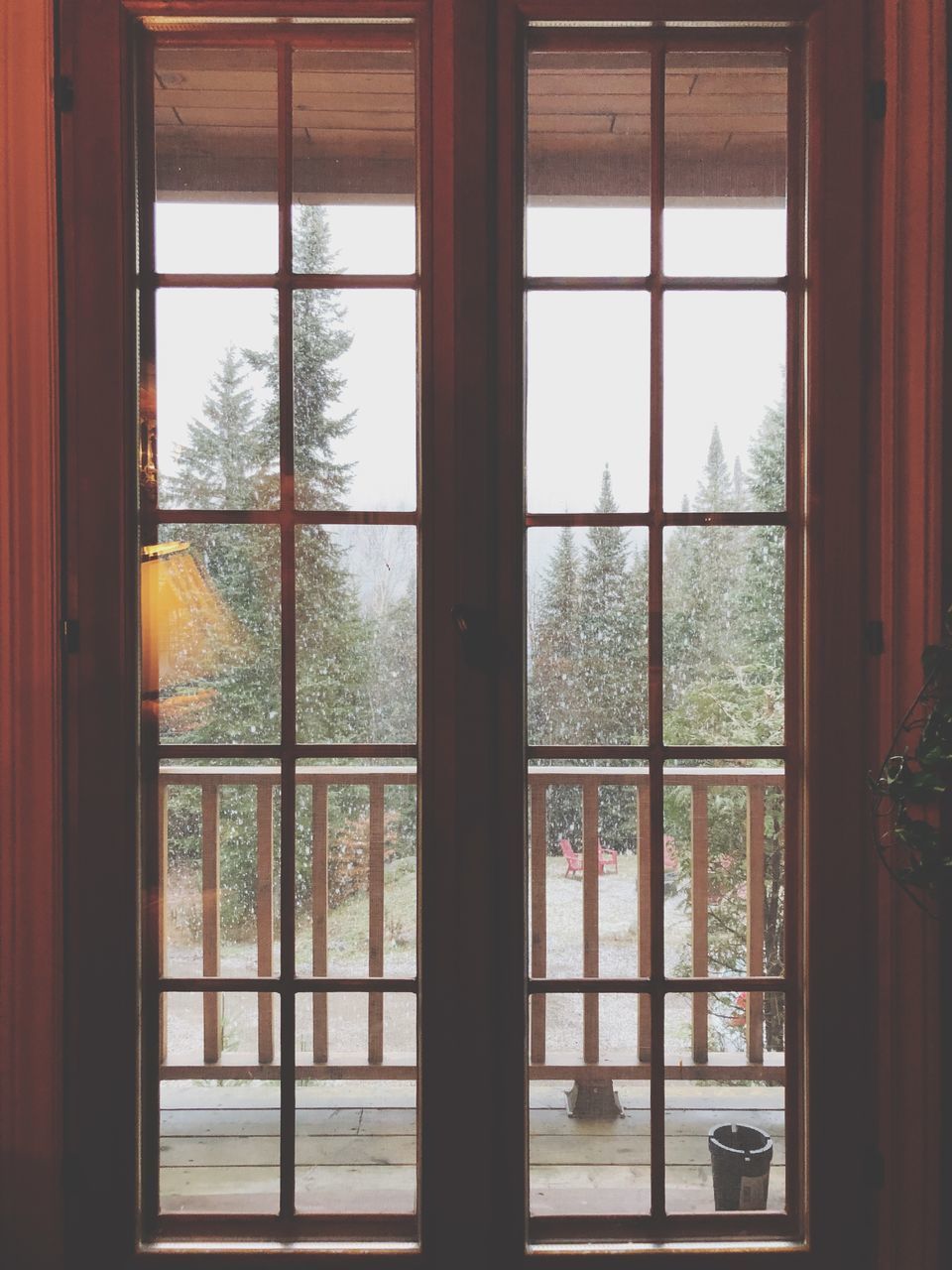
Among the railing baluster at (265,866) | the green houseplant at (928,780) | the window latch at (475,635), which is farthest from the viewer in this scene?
the railing baluster at (265,866)

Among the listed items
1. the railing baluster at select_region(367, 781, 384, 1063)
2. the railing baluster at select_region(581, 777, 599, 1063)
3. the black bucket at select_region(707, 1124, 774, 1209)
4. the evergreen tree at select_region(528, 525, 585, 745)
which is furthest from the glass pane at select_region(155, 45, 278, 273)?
the black bucket at select_region(707, 1124, 774, 1209)

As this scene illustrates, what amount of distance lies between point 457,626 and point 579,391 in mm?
491

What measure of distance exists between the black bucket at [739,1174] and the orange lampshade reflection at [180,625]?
126 cm

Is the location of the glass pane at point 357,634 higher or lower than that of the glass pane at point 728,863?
higher

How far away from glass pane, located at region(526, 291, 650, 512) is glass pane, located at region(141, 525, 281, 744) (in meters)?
0.53

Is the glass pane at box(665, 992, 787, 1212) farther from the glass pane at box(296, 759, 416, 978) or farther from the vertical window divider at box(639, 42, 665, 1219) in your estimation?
the glass pane at box(296, 759, 416, 978)

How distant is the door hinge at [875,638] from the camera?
155cm

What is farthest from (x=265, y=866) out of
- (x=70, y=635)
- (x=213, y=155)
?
(x=213, y=155)

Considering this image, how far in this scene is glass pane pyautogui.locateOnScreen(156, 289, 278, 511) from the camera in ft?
5.26

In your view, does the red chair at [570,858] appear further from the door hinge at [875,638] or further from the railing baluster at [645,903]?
the door hinge at [875,638]

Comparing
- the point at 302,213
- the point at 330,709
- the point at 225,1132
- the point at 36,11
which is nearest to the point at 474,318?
the point at 302,213

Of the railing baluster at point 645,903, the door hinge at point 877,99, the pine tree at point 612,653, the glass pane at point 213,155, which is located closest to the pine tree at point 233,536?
the glass pane at point 213,155

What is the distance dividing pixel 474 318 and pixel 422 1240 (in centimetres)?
163

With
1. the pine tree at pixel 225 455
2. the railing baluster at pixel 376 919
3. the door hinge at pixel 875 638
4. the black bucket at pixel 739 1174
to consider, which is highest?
the pine tree at pixel 225 455
